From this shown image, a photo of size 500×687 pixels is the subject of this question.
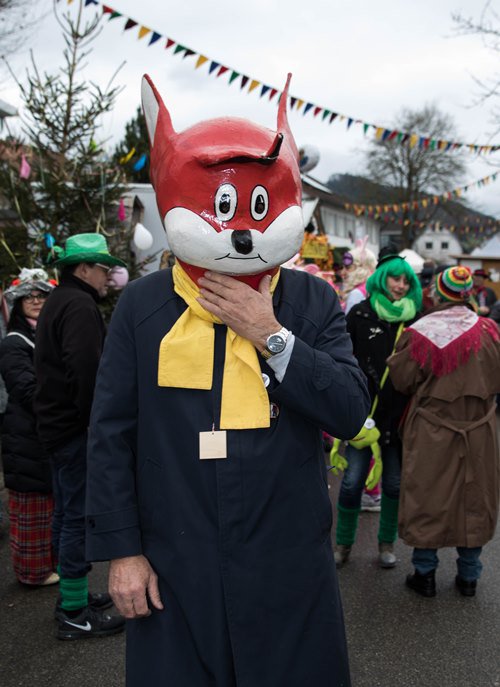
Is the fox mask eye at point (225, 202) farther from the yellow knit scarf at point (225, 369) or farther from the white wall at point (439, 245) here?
the white wall at point (439, 245)

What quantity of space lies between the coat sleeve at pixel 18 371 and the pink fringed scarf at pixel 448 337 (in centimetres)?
217

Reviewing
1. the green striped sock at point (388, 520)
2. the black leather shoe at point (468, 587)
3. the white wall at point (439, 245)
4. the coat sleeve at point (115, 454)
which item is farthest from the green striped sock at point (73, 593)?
the white wall at point (439, 245)

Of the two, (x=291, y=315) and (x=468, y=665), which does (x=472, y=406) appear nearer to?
(x=468, y=665)

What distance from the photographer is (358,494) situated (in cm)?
386

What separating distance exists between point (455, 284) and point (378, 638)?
1931 millimetres

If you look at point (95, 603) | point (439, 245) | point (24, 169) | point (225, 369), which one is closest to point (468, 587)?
point (95, 603)

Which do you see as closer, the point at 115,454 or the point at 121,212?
the point at 115,454

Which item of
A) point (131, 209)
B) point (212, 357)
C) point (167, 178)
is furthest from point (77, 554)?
point (131, 209)

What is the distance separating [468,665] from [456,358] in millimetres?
1512

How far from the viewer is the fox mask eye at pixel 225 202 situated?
1610mm

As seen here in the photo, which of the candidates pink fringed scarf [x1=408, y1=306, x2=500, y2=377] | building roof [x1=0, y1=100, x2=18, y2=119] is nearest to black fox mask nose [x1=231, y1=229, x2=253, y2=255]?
pink fringed scarf [x1=408, y1=306, x2=500, y2=377]

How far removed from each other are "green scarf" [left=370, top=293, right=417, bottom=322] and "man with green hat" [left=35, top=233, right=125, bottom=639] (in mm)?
1754

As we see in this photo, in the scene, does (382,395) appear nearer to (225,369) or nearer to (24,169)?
(225,369)

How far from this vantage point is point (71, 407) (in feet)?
10.2
